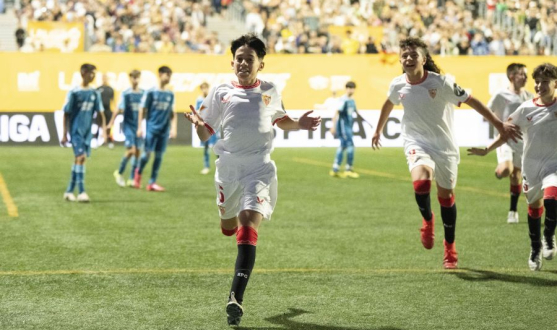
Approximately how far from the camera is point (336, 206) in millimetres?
15336

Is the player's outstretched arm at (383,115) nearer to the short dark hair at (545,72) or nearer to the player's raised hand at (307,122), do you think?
the short dark hair at (545,72)

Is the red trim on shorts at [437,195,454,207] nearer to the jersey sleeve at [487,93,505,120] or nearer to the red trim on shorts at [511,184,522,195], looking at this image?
the jersey sleeve at [487,93,505,120]

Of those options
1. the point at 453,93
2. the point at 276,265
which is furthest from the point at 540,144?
the point at 276,265

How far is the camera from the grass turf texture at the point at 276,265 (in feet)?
24.0

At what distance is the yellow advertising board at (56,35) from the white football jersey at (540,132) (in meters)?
22.1

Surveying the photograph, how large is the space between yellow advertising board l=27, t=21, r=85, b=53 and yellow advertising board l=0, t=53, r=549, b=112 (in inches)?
61.0

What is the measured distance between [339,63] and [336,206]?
14.7 meters

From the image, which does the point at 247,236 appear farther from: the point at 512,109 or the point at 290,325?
the point at 512,109

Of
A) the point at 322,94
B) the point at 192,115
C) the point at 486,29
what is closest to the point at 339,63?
the point at 322,94

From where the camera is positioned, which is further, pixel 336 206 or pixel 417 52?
pixel 336 206

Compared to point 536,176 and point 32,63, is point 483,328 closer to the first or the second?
point 536,176

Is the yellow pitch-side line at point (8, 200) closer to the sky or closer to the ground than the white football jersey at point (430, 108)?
closer to the ground

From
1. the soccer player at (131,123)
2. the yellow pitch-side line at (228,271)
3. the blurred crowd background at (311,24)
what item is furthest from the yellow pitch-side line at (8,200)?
the blurred crowd background at (311,24)

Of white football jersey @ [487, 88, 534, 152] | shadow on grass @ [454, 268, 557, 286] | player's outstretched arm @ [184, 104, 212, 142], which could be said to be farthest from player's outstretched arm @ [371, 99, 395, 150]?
white football jersey @ [487, 88, 534, 152]
